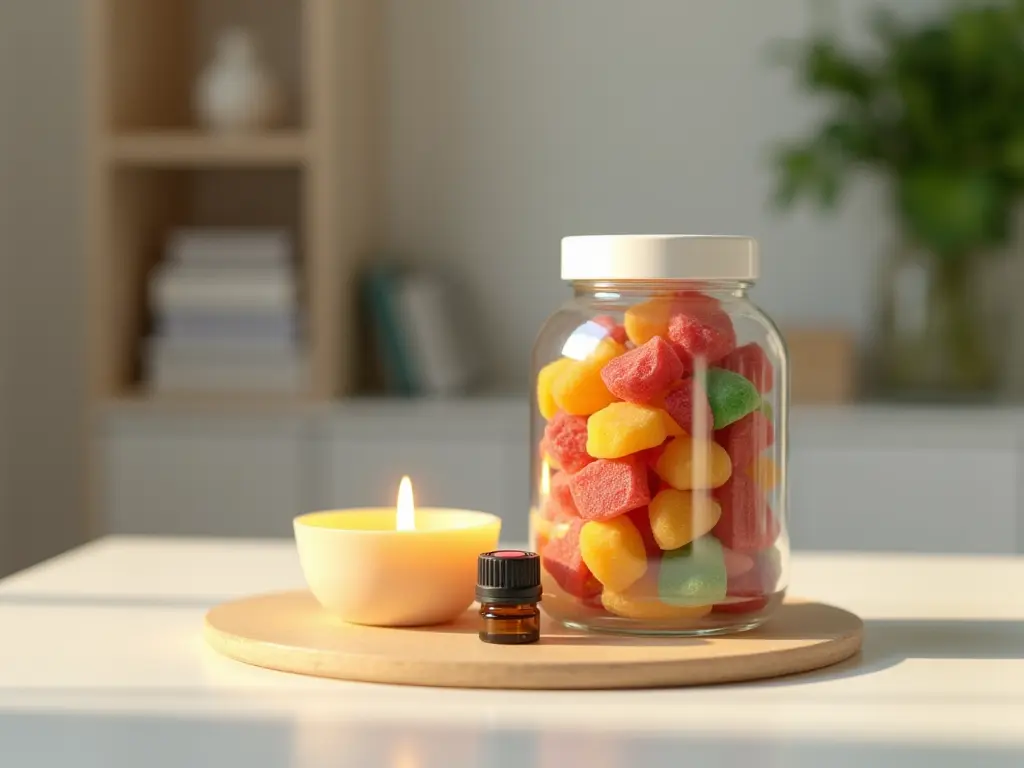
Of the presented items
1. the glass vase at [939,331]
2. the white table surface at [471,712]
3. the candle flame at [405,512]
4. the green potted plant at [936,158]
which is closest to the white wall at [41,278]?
the green potted plant at [936,158]

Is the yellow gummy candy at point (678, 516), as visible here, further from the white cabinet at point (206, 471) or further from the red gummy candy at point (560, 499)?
the white cabinet at point (206, 471)

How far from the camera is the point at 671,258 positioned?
0.94 meters

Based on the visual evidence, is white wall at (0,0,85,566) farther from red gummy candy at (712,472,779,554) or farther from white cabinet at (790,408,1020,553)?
red gummy candy at (712,472,779,554)

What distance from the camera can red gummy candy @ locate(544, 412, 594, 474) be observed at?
36.6 inches

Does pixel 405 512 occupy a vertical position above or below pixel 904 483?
above

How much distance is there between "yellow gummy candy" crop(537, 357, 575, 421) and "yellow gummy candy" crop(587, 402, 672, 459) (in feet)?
0.18

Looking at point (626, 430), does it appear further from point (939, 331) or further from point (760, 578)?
point (939, 331)

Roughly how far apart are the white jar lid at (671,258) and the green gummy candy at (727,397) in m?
0.06

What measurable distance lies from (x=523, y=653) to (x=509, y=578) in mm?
45

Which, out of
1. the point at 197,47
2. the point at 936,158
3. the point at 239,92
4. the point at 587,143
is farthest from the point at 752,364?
the point at 197,47

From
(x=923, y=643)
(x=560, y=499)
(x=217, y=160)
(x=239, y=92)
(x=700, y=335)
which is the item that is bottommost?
(x=923, y=643)

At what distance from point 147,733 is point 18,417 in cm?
243

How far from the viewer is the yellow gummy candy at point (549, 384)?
0.96 meters

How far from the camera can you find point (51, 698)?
846 mm
